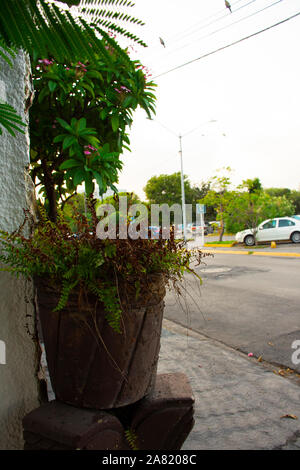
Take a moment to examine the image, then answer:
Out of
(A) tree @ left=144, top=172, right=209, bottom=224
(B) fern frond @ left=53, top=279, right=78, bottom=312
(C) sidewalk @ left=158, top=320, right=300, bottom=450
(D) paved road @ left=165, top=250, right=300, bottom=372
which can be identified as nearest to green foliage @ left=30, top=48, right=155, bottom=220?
(B) fern frond @ left=53, top=279, right=78, bottom=312

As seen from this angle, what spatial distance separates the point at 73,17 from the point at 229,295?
6.37 meters

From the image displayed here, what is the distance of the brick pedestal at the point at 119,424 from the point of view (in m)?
1.28

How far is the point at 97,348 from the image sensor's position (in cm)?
134

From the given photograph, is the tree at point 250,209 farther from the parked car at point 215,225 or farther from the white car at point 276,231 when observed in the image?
the parked car at point 215,225

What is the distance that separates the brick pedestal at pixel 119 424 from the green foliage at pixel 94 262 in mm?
394

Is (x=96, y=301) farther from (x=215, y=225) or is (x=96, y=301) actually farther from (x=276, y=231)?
(x=215, y=225)

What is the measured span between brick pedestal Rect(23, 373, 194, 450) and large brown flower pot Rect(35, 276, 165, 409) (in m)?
0.07

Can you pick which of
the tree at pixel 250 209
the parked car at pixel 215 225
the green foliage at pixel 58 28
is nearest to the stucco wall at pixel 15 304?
the green foliage at pixel 58 28

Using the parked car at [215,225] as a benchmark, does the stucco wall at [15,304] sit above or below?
below

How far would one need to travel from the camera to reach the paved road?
12.8 feet

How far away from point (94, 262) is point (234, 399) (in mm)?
1857

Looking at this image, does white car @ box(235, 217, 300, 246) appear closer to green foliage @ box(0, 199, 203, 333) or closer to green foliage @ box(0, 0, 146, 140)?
green foliage @ box(0, 199, 203, 333)

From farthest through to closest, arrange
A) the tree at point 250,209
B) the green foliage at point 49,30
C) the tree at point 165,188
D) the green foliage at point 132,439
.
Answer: the tree at point 165,188 → the tree at point 250,209 → the green foliage at point 132,439 → the green foliage at point 49,30
